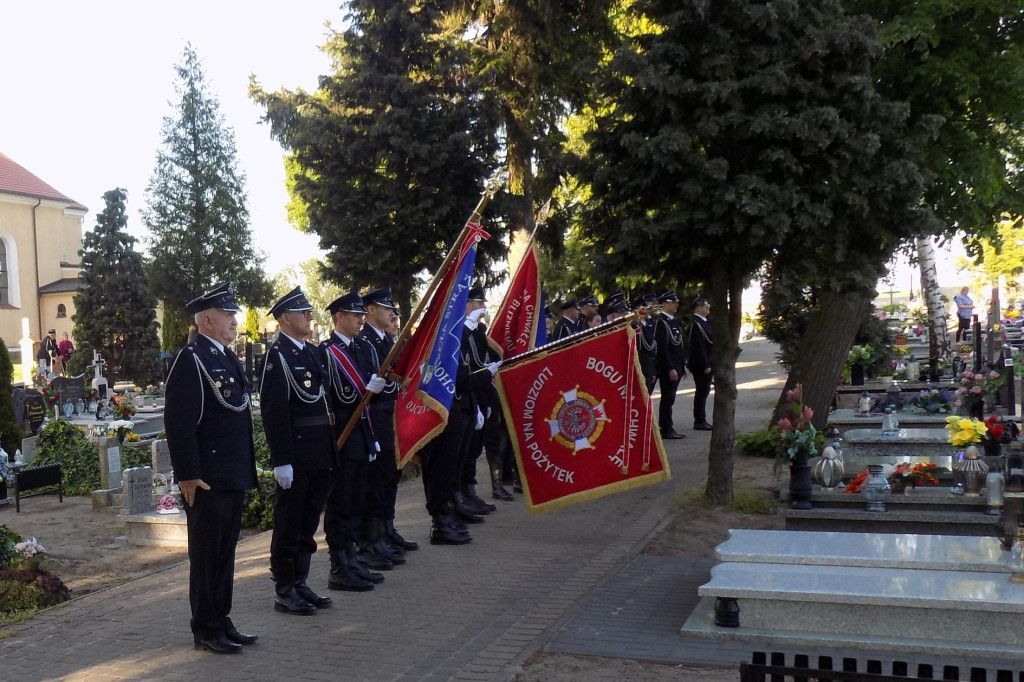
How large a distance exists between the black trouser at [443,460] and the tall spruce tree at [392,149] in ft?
16.2

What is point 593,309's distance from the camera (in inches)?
558

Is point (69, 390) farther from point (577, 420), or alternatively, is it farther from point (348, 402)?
point (577, 420)

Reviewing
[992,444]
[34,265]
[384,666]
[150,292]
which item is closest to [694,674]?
[384,666]

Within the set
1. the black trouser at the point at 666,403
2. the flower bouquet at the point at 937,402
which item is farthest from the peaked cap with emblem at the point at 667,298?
the flower bouquet at the point at 937,402

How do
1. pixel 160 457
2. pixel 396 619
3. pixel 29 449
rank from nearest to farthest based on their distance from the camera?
1. pixel 396 619
2. pixel 160 457
3. pixel 29 449

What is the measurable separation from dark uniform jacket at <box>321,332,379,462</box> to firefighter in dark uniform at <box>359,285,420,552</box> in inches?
11.9

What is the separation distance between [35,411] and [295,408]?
44.6ft

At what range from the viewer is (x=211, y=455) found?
20.2ft

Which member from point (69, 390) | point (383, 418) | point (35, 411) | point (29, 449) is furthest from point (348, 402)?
point (69, 390)

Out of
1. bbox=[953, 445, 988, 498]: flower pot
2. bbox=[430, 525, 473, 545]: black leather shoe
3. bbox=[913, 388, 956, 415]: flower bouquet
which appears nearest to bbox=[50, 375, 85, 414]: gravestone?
bbox=[430, 525, 473, 545]: black leather shoe

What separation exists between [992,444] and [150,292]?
28.9 metres

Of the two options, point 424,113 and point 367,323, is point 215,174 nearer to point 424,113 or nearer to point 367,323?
point 424,113

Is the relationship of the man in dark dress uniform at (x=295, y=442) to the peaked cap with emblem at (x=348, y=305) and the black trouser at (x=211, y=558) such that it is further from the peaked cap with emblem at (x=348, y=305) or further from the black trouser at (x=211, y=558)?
the peaked cap with emblem at (x=348, y=305)

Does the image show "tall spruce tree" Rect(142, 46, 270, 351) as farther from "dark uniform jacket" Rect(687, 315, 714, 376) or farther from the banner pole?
the banner pole
